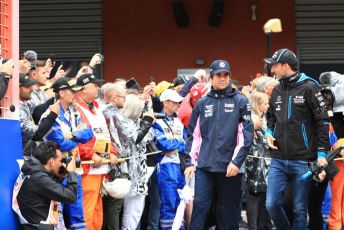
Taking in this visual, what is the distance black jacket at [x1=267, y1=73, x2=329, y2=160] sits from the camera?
8977 mm

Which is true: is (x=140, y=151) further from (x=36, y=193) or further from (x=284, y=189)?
(x=36, y=193)

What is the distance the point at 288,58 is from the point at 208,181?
67.5 inches

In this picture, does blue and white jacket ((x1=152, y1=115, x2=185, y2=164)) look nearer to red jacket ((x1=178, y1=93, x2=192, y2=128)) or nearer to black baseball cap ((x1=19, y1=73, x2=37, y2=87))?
red jacket ((x1=178, y1=93, x2=192, y2=128))

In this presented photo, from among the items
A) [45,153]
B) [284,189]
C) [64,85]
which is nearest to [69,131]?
[64,85]

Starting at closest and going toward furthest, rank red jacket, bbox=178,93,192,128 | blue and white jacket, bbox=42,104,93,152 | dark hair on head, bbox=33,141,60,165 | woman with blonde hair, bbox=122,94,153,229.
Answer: dark hair on head, bbox=33,141,60,165 < blue and white jacket, bbox=42,104,93,152 < woman with blonde hair, bbox=122,94,153,229 < red jacket, bbox=178,93,192,128

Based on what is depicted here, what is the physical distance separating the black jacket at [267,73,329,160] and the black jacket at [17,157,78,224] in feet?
8.96

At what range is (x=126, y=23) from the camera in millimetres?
24297

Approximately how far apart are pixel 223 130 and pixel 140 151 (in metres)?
1.83

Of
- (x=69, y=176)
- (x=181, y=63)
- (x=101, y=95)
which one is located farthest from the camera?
(x=181, y=63)

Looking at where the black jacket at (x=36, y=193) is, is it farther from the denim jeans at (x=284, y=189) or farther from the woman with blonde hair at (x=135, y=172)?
the denim jeans at (x=284, y=189)

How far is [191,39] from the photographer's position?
78.5 feet

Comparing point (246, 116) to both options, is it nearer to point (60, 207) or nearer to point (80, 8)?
point (60, 207)

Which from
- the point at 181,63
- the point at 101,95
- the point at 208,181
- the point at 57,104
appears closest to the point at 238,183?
the point at 208,181

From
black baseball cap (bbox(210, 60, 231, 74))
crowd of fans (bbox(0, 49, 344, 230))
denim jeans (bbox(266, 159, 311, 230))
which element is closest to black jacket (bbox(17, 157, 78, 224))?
crowd of fans (bbox(0, 49, 344, 230))
